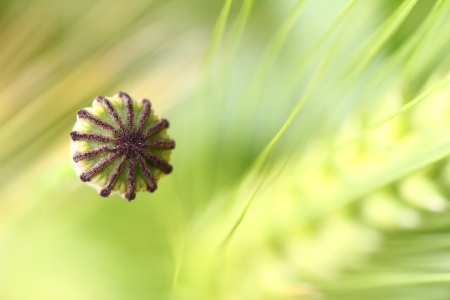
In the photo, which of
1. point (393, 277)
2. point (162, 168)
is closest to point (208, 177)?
point (162, 168)

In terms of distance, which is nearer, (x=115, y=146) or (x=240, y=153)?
(x=115, y=146)

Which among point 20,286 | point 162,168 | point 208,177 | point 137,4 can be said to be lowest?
point 20,286

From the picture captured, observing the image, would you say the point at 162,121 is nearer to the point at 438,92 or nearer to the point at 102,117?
the point at 102,117

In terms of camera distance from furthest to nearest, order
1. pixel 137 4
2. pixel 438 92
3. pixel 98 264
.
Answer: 1. pixel 137 4
2. pixel 98 264
3. pixel 438 92

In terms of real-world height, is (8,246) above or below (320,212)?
below

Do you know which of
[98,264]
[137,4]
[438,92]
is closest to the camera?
[438,92]
